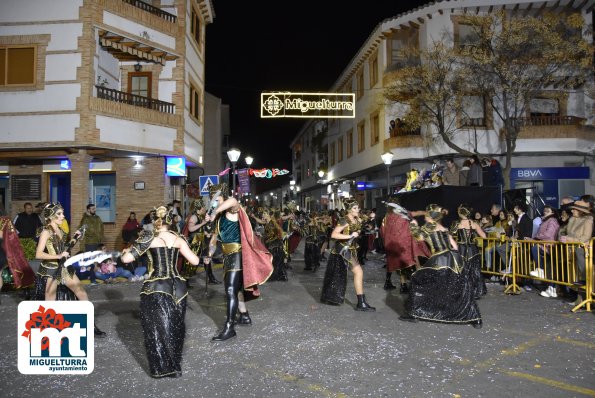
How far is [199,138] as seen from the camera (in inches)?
850

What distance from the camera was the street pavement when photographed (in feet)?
14.6

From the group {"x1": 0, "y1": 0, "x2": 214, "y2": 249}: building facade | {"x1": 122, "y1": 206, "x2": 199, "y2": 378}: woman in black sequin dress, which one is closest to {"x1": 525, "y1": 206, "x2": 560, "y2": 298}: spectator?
{"x1": 122, "y1": 206, "x2": 199, "y2": 378}: woman in black sequin dress

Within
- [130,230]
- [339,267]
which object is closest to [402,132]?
[130,230]

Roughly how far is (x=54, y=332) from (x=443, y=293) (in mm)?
5194

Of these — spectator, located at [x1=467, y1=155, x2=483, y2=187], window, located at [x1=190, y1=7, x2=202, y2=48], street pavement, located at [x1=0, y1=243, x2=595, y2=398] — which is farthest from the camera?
window, located at [x1=190, y1=7, x2=202, y2=48]

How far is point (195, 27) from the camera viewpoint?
21.0 m

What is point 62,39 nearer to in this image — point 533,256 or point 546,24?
point 533,256

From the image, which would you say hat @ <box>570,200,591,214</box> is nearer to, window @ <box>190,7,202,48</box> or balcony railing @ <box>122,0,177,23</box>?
balcony railing @ <box>122,0,177,23</box>

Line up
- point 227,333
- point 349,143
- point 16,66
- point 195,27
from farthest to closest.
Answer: point 349,143 < point 195,27 < point 16,66 < point 227,333

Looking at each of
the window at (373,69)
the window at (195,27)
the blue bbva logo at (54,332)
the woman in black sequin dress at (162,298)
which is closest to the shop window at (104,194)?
the window at (195,27)

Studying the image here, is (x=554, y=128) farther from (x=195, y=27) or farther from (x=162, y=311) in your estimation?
(x=162, y=311)

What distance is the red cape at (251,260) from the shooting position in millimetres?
6645

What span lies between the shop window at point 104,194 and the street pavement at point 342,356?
10.1 meters

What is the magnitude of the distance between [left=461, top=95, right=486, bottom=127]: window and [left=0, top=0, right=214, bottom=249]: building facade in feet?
43.8
